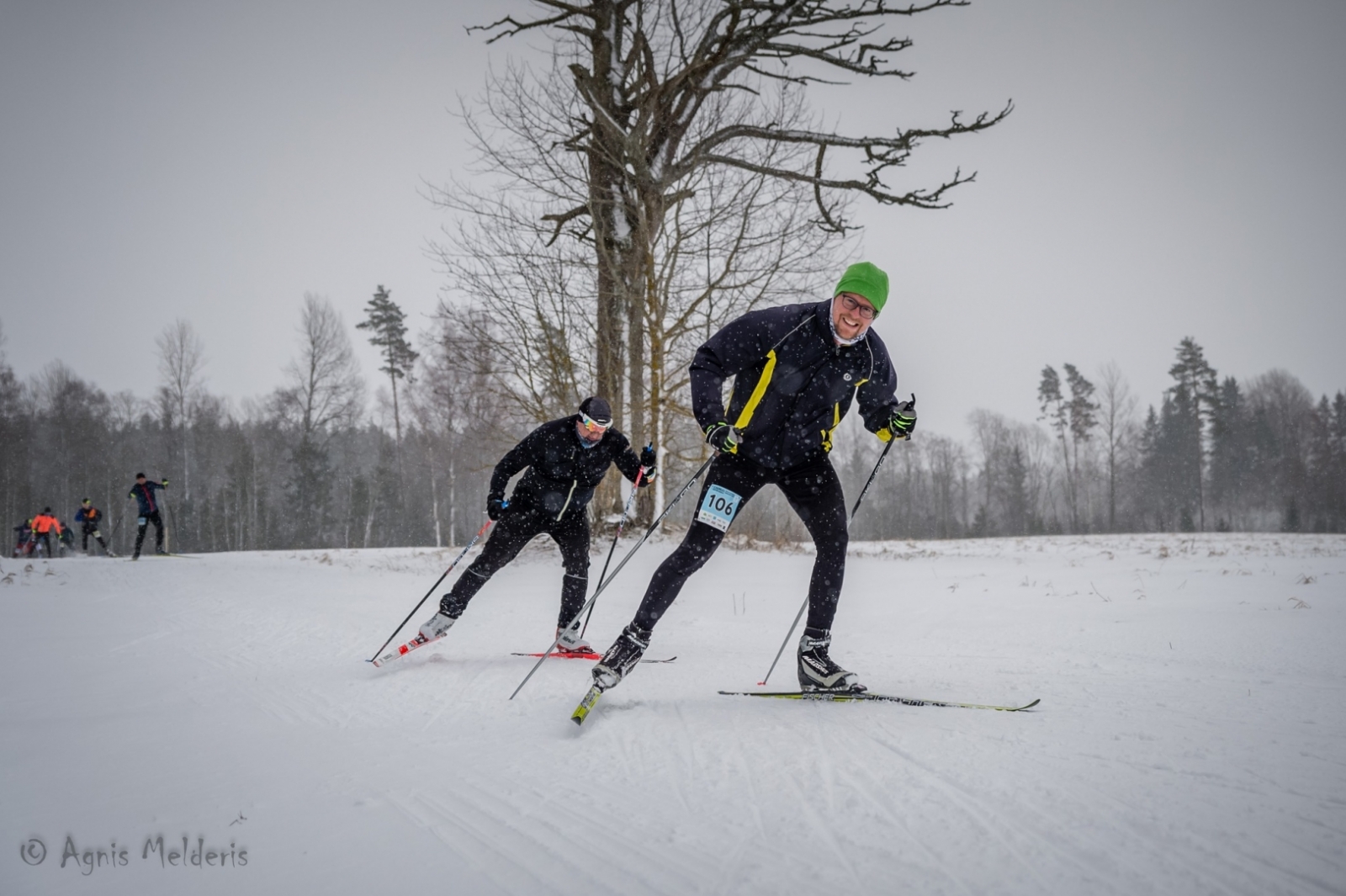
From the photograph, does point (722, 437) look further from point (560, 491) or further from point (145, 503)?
point (145, 503)

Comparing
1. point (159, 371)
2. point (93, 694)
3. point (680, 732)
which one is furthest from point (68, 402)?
point (680, 732)

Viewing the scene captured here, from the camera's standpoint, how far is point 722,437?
2.95m

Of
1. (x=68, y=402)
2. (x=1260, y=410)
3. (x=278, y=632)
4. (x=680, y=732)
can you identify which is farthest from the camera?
(x=1260, y=410)

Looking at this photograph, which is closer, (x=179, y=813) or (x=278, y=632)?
(x=179, y=813)

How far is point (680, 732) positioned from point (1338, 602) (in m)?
5.59

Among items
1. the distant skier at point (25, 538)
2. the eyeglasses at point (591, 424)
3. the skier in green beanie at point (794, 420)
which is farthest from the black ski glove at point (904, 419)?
the distant skier at point (25, 538)

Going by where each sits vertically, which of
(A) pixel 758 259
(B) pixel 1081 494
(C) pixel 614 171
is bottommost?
(B) pixel 1081 494

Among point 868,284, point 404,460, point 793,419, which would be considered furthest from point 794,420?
point 404,460

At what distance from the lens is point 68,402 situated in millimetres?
38531

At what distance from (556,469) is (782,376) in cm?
218

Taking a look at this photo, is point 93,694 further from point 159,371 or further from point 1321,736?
point 159,371

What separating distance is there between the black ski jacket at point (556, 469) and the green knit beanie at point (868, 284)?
85.7 inches

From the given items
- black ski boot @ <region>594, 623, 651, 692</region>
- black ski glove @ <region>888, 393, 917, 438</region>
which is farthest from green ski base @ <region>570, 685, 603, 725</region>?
black ski glove @ <region>888, 393, 917, 438</region>

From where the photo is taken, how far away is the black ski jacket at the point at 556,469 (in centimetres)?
462
